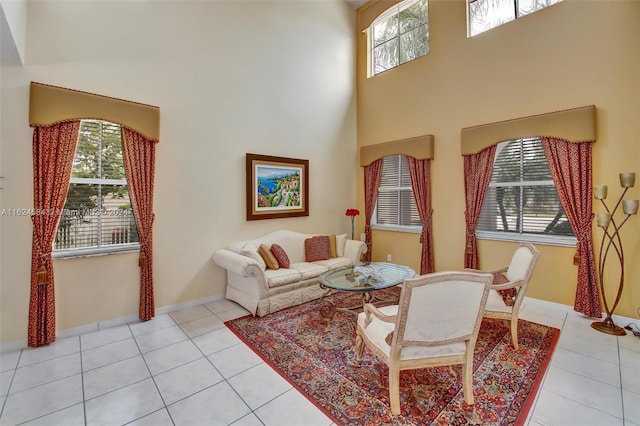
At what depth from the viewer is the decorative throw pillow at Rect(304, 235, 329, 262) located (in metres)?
4.83

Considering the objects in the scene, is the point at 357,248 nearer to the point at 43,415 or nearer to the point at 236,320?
the point at 236,320

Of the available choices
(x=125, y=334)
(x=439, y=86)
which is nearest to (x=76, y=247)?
(x=125, y=334)

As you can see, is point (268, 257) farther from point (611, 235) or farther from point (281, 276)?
point (611, 235)

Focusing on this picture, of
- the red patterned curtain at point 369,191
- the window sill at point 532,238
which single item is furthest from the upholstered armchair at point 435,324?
the red patterned curtain at point 369,191

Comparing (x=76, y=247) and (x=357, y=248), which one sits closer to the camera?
(x=76, y=247)

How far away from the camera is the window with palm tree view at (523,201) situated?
3.94 meters

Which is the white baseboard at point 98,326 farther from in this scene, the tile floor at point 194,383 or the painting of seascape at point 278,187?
the painting of seascape at point 278,187

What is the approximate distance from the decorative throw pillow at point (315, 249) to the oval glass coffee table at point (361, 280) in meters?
0.85

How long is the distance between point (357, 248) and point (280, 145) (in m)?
2.22

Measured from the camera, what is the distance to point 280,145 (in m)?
4.99

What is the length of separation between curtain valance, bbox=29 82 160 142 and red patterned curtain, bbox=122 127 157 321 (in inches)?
5.4

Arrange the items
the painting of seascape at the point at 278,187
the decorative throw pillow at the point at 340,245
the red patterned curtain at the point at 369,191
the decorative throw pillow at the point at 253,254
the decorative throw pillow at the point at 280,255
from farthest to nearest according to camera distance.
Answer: the red patterned curtain at the point at 369,191 < the decorative throw pillow at the point at 340,245 < the painting of seascape at the point at 278,187 < the decorative throw pillow at the point at 280,255 < the decorative throw pillow at the point at 253,254

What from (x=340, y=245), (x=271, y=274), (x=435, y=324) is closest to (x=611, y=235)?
(x=435, y=324)

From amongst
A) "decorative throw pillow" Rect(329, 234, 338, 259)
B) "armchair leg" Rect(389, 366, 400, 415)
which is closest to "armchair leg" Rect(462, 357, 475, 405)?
"armchair leg" Rect(389, 366, 400, 415)
